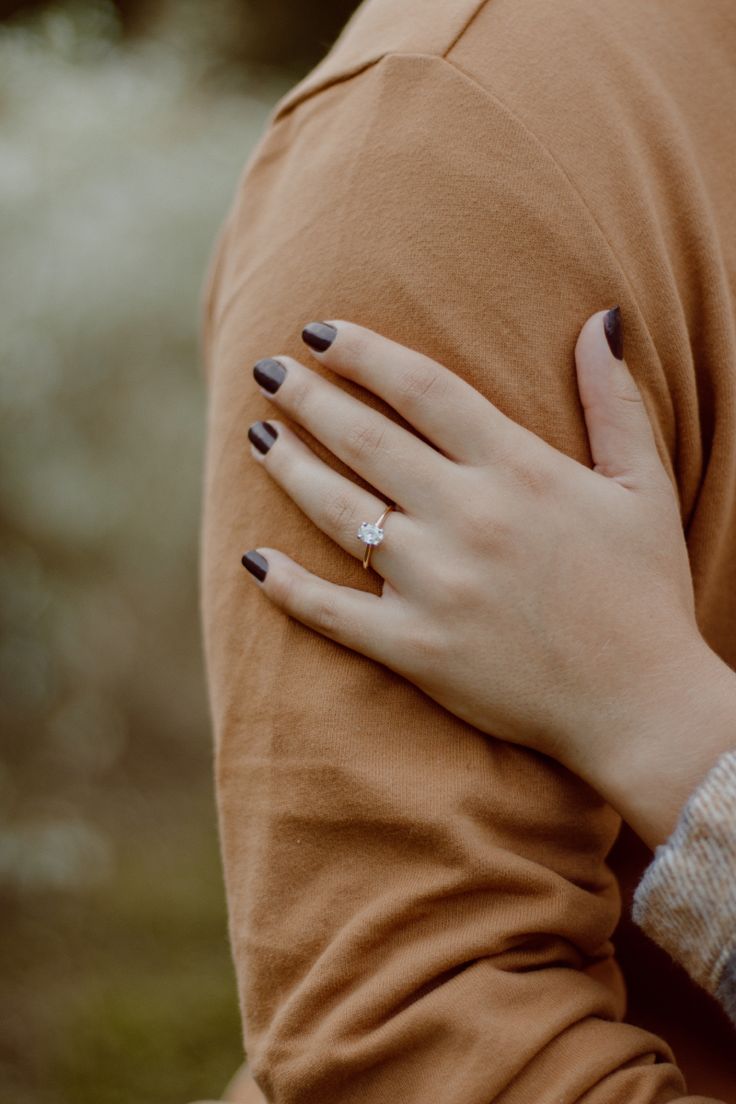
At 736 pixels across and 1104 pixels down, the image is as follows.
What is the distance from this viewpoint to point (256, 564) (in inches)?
32.7

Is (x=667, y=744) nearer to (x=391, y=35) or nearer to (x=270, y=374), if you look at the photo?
(x=270, y=374)

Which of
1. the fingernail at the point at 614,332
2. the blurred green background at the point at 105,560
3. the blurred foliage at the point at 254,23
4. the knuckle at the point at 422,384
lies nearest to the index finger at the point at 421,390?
the knuckle at the point at 422,384

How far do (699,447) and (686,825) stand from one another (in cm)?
34

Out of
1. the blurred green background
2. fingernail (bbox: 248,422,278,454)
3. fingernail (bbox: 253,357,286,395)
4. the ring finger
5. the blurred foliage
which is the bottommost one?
the blurred green background

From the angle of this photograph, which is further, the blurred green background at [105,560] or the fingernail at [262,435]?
→ the blurred green background at [105,560]

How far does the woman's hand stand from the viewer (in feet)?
2.56

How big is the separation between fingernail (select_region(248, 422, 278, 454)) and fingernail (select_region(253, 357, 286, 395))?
0.03 meters

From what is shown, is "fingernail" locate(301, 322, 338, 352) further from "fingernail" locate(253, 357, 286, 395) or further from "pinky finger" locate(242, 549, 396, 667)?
"pinky finger" locate(242, 549, 396, 667)

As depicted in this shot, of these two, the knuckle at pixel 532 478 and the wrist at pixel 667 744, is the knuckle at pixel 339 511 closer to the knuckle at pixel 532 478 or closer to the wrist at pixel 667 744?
the knuckle at pixel 532 478

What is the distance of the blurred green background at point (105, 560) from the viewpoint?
2240 mm

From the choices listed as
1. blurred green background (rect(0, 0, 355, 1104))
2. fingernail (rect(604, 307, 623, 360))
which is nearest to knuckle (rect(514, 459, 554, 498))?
fingernail (rect(604, 307, 623, 360))

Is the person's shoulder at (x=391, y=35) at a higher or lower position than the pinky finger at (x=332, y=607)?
higher

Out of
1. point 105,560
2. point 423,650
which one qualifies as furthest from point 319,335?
point 105,560

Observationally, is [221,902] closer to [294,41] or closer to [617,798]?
[617,798]
